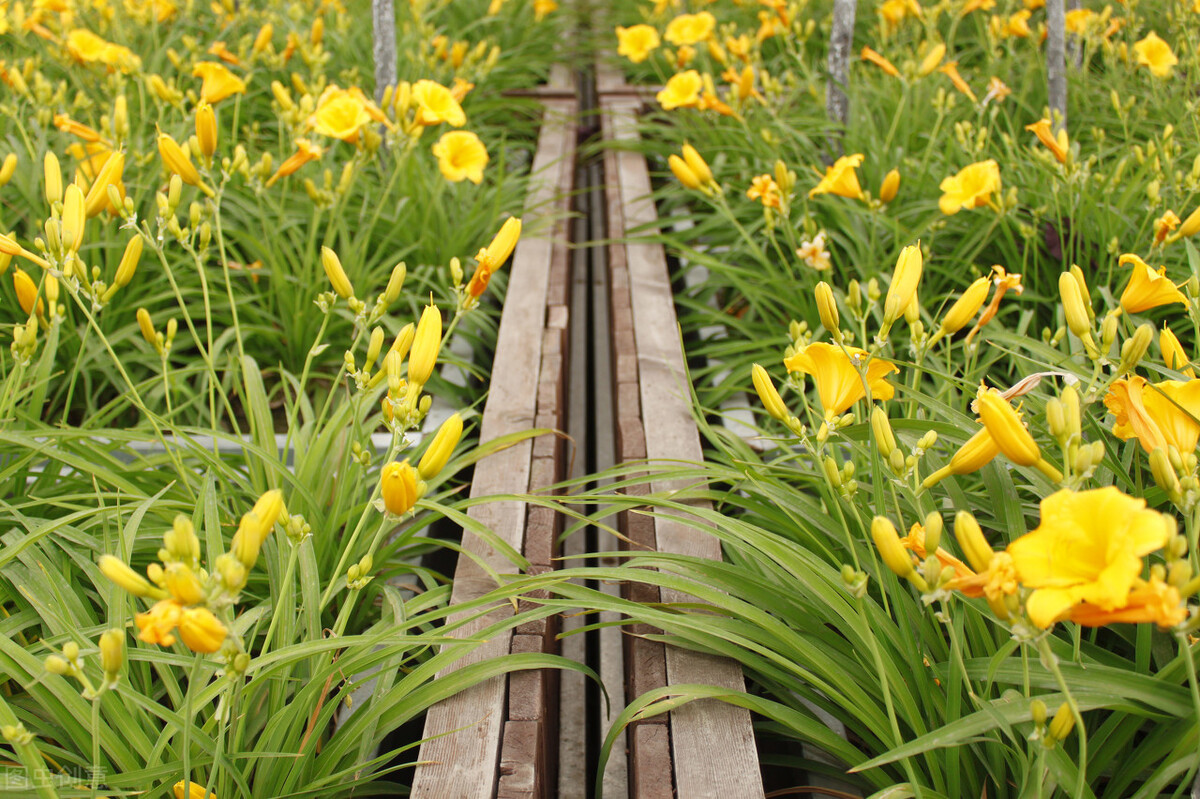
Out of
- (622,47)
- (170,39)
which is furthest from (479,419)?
(170,39)

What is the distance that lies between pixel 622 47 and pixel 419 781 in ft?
9.30

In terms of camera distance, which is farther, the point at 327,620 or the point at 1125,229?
the point at 1125,229

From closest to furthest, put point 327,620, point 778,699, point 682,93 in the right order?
point 778,699 < point 327,620 < point 682,93

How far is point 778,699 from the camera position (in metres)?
1.09

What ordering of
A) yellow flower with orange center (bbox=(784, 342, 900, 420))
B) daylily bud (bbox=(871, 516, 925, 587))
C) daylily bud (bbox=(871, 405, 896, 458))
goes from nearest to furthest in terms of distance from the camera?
daylily bud (bbox=(871, 516, 925, 587)), daylily bud (bbox=(871, 405, 896, 458)), yellow flower with orange center (bbox=(784, 342, 900, 420))

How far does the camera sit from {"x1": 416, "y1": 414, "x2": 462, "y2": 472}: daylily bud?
860 mm

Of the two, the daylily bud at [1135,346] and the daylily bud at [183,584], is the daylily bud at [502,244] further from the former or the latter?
the daylily bud at [1135,346]

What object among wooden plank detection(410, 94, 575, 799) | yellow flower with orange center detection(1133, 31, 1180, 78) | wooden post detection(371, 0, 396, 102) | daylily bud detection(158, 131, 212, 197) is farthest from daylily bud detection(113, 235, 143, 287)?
yellow flower with orange center detection(1133, 31, 1180, 78)

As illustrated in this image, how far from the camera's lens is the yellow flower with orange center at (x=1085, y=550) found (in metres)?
0.57

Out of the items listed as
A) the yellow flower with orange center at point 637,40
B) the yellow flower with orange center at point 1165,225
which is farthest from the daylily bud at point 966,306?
the yellow flower with orange center at point 637,40

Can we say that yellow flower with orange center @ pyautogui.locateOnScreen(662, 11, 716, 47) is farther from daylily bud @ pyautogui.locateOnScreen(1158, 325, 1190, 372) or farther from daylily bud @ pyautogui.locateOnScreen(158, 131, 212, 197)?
daylily bud @ pyautogui.locateOnScreen(1158, 325, 1190, 372)

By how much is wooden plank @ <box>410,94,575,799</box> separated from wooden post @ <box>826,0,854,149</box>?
2.86 feet

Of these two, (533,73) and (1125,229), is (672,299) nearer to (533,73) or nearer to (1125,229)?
(1125,229)

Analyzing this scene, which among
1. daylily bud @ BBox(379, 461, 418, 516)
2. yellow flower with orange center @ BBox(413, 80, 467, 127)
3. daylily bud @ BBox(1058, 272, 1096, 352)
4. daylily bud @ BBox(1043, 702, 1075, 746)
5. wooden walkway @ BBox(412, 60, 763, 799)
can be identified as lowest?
wooden walkway @ BBox(412, 60, 763, 799)
